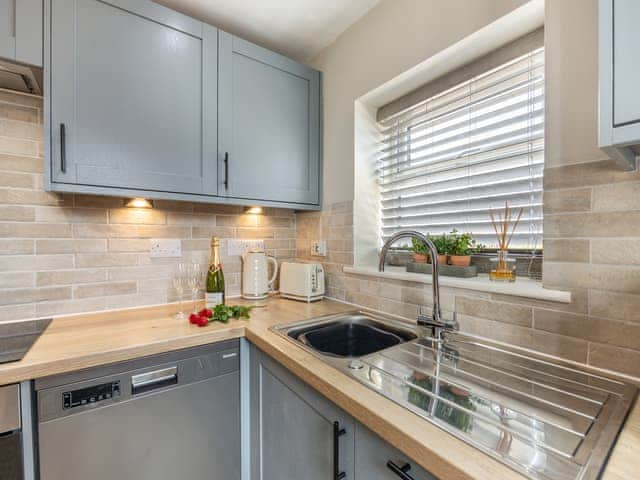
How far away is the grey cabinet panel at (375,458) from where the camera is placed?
0.62 m

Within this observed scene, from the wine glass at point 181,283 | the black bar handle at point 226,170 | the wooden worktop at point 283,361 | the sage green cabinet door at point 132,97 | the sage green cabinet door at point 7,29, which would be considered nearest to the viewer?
the wooden worktop at point 283,361

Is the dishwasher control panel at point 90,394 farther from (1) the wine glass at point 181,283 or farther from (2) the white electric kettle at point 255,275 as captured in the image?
(2) the white electric kettle at point 255,275

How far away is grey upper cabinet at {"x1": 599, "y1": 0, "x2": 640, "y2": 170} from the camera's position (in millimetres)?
561

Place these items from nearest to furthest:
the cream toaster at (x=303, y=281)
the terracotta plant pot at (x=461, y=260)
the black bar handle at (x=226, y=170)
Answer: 1. the terracotta plant pot at (x=461, y=260)
2. the black bar handle at (x=226, y=170)
3. the cream toaster at (x=303, y=281)

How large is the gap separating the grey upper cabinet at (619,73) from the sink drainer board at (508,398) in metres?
0.54

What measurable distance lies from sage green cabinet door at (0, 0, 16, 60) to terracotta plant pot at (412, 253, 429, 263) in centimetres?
168

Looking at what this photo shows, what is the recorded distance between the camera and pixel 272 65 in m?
1.65

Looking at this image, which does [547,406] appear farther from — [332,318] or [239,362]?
[239,362]

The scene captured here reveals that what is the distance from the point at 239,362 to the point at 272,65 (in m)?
1.47

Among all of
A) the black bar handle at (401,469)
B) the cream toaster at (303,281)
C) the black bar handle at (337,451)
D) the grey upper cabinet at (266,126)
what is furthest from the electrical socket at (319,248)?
the black bar handle at (401,469)

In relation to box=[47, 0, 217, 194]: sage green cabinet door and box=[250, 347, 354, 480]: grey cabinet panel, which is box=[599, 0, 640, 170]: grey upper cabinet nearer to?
box=[250, 347, 354, 480]: grey cabinet panel

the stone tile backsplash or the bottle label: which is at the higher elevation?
the stone tile backsplash

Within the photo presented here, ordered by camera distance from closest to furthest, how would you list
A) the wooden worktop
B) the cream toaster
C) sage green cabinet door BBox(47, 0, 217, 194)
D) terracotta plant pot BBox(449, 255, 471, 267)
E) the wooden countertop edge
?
the wooden worktop, the wooden countertop edge, sage green cabinet door BBox(47, 0, 217, 194), terracotta plant pot BBox(449, 255, 471, 267), the cream toaster

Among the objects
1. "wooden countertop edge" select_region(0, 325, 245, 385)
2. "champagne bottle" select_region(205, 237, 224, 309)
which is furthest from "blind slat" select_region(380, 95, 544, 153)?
"wooden countertop edge" select_region(0, 325, 245, 385)
